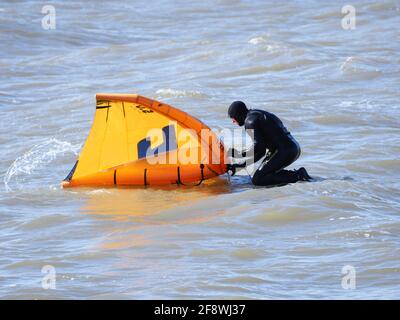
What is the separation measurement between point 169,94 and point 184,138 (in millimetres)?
6327

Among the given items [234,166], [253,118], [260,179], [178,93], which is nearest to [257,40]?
[178,93]

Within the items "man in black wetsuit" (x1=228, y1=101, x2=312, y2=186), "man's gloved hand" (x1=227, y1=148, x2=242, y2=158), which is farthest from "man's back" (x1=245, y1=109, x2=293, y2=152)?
"man's gloved hand" (x1=227, y1=148, x2=242, y2=158)

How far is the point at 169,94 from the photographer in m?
18.4

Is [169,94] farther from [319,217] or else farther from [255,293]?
[255,293]

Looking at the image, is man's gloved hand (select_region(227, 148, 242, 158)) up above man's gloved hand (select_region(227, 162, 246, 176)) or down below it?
above

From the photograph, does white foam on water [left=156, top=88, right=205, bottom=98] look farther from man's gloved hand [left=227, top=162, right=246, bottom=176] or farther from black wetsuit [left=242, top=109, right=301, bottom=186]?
man's gloved hand [left=227, top=162, right=246, bottom=176]

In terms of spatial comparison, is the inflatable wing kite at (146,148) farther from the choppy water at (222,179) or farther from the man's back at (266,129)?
the man's back at (266,129)

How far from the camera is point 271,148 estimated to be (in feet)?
39.3

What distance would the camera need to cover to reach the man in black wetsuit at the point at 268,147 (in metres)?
11.7

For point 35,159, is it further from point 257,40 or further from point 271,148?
point 257,40

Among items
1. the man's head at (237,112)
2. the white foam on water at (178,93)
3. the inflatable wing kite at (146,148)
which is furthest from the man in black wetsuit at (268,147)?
the white foam on water at (178,93)

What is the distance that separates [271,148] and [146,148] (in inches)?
Answer: 58.8

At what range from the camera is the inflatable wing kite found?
39.6 ft
